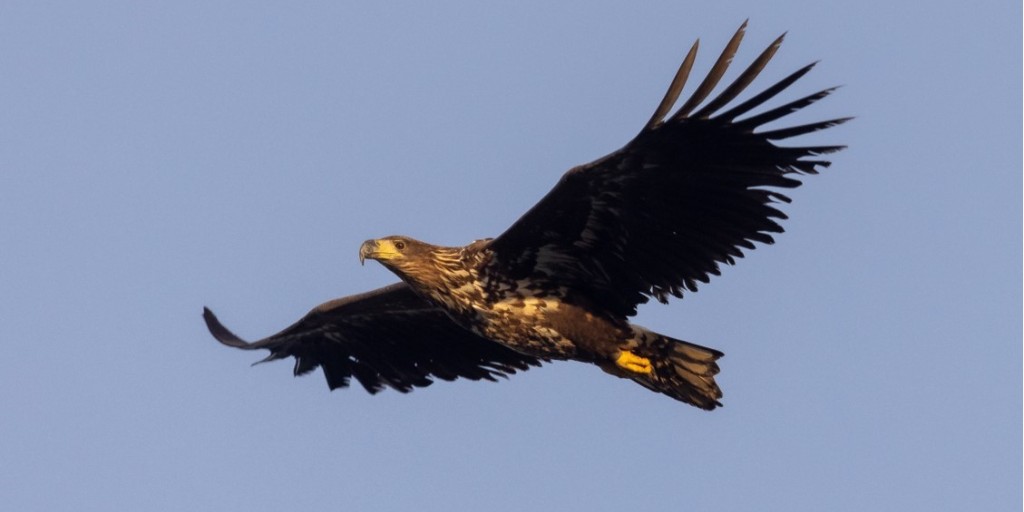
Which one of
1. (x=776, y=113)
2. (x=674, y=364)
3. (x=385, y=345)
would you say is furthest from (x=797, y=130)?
(x=385, y=345)

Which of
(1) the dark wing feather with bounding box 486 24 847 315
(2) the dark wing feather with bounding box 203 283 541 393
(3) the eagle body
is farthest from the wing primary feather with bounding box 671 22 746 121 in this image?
(2) the dark wing feather with bounding box 203 283 541 393

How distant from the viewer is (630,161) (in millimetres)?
13820

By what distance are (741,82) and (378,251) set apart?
12.2 feet

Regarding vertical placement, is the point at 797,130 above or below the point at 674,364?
above

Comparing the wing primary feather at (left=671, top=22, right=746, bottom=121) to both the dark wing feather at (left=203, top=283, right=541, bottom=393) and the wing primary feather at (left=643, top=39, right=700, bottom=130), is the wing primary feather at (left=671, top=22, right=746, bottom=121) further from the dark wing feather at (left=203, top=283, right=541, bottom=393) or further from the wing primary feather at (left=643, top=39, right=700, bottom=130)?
the dark wing feather at (left=203, top=283, right=541, bottom=393)

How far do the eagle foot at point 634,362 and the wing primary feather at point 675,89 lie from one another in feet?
8.09

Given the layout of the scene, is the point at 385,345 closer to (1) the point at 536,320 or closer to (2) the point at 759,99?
(1) the point at 536,320

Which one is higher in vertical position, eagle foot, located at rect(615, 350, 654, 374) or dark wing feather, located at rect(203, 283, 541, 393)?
dark wing feather, located at rect(203, 283, 541, 393)

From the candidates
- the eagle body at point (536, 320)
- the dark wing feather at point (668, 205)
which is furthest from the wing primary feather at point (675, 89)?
the eagle body at point (536, 320)

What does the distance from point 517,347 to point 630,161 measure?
7.47 ft

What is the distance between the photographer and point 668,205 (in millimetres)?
14195

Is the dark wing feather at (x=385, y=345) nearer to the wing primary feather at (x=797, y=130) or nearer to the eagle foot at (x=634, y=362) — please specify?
the eagle foot at (x=634, y=362)

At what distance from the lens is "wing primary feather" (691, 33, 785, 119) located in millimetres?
12688

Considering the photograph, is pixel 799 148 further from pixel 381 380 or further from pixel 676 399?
pixel 381 380
